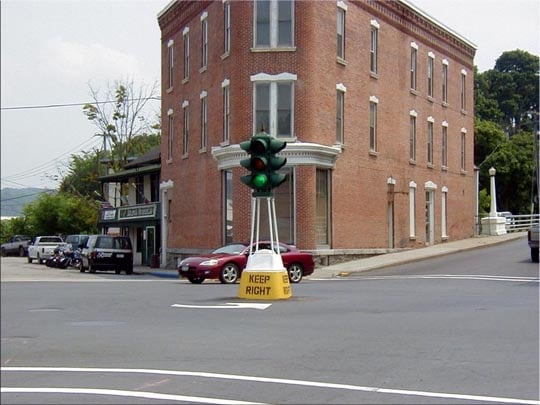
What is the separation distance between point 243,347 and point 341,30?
2479 cm

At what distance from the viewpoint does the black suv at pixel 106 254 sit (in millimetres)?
4160

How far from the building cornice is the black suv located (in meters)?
25.7

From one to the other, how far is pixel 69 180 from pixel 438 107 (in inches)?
1555

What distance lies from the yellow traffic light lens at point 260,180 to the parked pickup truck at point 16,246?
36.8 feet

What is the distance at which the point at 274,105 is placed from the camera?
3131 cm

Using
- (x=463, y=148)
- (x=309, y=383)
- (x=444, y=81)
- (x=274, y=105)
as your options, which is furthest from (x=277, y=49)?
(x=309, y=383)

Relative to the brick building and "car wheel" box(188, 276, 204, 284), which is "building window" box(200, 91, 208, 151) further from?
"car wheel" box(188, 276, 204, 284)

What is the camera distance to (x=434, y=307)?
1536 centimetres

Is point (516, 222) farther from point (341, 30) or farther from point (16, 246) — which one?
point (16, 246)

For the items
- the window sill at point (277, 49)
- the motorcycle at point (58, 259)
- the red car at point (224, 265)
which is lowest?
the red car at point (224, 265)

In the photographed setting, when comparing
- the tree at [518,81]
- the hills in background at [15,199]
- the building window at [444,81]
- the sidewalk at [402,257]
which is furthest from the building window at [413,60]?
the hills in background at [15,199]

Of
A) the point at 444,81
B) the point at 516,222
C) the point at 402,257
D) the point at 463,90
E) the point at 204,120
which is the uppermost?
the point at 444,81

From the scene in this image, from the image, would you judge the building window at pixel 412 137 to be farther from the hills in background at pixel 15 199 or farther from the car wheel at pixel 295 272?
the hills in background at pixel 15 199

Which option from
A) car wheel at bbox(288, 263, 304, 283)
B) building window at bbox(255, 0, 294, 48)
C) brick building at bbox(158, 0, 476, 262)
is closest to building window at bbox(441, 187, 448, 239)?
brick building at bbox(158, 0, 476, 262)
